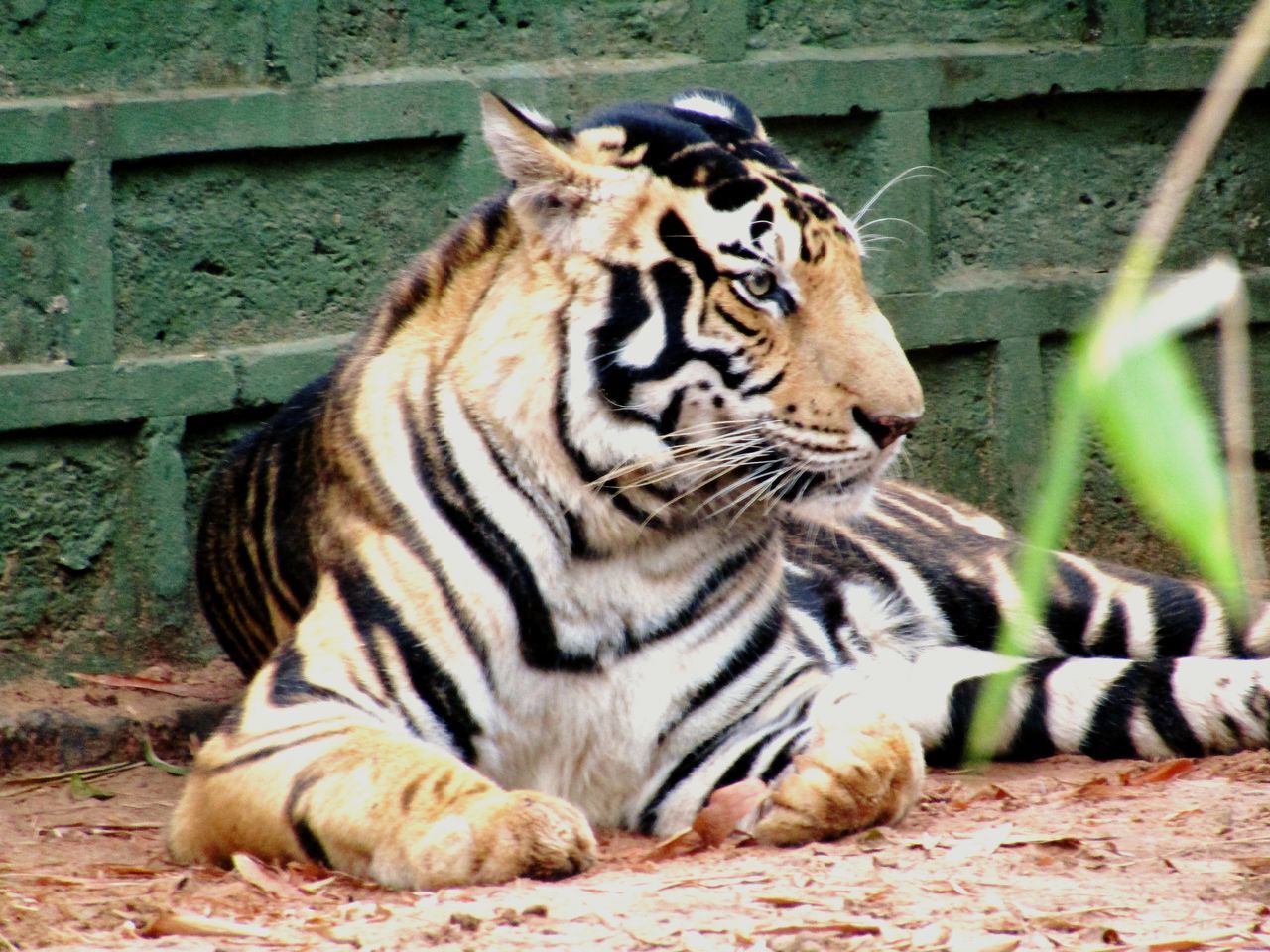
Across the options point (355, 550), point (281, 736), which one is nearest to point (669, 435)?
point (355, 550)

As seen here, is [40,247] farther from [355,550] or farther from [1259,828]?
[1259,828]

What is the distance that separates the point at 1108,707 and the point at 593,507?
1.37m

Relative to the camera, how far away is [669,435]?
10.7 ft

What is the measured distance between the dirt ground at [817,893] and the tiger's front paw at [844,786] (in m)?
0.04

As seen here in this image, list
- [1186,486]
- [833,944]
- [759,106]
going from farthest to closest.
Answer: [759,106]
[833,944]
[1186,486]

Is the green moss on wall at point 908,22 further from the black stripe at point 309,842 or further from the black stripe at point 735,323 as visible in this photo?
the black stripe at point 309,842

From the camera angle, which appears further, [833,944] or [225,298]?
[225,298]

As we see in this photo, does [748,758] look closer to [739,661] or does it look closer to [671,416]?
[739,661]

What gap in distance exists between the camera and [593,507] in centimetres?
335

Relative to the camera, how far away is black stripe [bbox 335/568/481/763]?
3.31m

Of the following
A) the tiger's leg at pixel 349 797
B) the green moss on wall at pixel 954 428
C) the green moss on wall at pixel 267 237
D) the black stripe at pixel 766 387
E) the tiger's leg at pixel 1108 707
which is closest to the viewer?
the tiger's leg at pixel 349 797

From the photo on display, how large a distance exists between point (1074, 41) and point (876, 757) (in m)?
3.12

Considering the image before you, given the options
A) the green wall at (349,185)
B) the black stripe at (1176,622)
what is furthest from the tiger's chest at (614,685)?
the green wall at (349,185)

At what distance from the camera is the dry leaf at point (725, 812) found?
10.5ft
